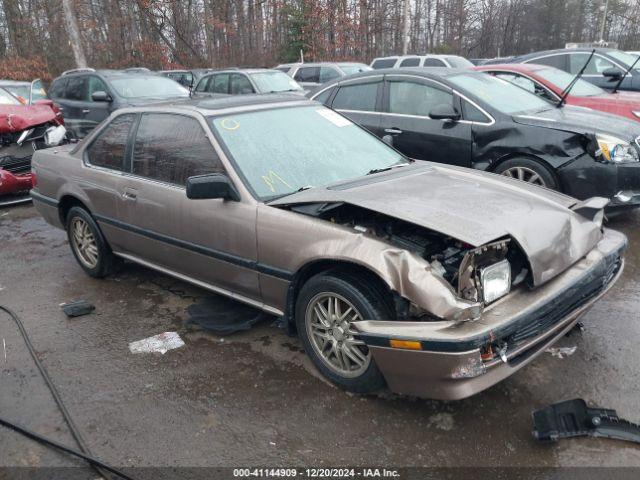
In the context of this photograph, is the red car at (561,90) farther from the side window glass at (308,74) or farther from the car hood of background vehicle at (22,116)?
the side window glass at (308,74)

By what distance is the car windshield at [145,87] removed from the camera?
32.4 ft

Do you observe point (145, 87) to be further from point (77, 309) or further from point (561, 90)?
point (561, 90)

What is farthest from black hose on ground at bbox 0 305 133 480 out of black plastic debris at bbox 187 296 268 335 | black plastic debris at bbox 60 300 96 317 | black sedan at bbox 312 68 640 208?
black sedan at bbox 312 68 640 208

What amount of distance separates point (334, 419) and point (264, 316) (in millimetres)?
1252

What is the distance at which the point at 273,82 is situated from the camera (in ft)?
38.9

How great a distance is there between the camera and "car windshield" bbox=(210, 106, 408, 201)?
3.52 metres

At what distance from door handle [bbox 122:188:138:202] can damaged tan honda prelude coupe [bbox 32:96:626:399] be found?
0.07ft

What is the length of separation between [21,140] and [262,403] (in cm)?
655

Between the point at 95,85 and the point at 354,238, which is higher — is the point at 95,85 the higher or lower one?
the higher one

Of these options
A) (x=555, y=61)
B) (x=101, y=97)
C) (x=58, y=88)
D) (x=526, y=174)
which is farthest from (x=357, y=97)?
(x=58, y=88)

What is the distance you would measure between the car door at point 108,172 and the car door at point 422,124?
9.14 feet

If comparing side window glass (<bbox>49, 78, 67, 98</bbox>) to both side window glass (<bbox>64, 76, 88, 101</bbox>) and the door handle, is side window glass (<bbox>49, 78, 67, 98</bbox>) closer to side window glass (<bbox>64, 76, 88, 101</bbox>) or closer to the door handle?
side window glass (<bbox>64, 76, 88, 101</bbox>)

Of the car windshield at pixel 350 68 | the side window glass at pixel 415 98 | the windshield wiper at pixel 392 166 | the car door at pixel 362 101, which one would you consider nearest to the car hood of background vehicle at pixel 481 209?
the windshield wiper at pixel 392 166

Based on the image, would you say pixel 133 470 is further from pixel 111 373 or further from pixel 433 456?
pixel 433 456
